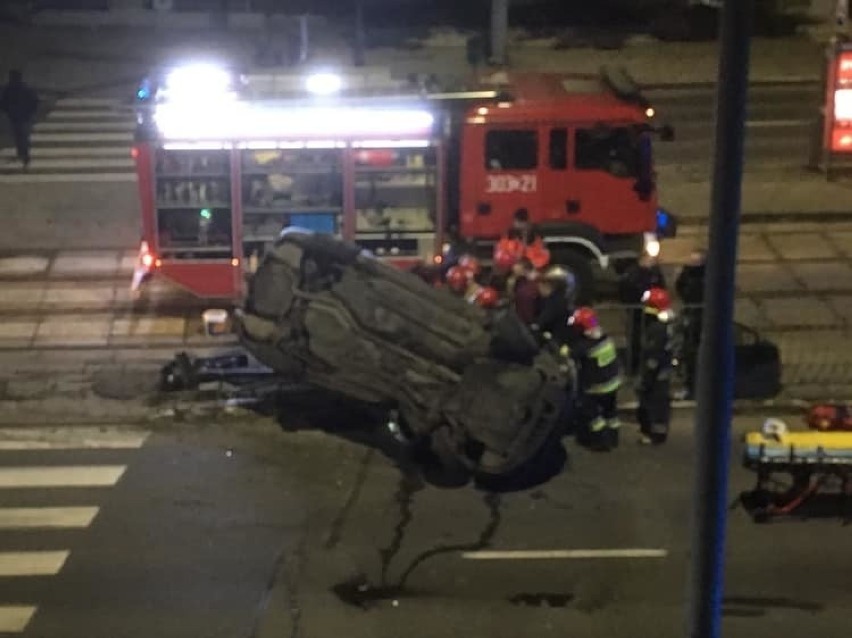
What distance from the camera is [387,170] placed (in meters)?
17.4

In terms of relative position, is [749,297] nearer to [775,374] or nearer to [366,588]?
[775,374]

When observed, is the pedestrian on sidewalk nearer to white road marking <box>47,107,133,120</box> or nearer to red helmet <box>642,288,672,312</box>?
white road marking <box>47,107,133,120</box>

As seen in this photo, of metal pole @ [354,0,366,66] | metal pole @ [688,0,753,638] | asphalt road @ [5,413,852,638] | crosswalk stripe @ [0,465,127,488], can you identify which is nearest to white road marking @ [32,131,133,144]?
metal pole @ [354,0,366,66]

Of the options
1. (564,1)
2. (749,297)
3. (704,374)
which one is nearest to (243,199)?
(749,297)

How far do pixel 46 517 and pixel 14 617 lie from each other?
69.8 inches

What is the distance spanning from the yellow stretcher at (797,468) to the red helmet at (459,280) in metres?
3.51

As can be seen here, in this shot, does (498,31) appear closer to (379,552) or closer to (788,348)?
(788,348)

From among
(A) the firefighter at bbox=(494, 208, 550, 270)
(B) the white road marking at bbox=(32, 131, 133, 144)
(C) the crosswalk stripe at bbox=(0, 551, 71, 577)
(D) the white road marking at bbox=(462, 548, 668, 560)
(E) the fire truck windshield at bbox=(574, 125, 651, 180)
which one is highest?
(E) the fire truck windshield at bbox=(574, 125, 651, 180)

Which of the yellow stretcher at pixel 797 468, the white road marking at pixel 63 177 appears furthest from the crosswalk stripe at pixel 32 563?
the white road marking at pixel 63 177

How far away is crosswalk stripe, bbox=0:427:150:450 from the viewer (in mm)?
14258

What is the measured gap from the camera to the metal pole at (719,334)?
207 inches

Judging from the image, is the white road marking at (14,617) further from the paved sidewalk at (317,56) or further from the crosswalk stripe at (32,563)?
the paved sidewalk at (317,56)

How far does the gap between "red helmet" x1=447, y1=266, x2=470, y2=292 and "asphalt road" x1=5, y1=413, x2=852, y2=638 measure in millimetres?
1879

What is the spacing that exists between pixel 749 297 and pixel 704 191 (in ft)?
16.3
